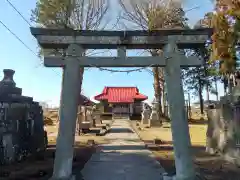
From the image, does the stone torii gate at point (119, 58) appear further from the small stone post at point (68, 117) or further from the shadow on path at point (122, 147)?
the shadow on path at point (122, 147)

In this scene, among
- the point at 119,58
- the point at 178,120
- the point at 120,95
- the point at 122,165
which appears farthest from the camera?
the point at 120,95

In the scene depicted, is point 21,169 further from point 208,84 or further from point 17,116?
point 208,84

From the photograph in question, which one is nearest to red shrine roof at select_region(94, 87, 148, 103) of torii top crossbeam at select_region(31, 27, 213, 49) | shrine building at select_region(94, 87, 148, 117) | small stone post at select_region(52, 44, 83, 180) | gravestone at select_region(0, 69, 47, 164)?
shrine building at select_region(94, 87, 148, 117)

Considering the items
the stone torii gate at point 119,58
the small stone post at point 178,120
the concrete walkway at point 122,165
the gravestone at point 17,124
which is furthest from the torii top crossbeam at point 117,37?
the gravestone at point 17,124

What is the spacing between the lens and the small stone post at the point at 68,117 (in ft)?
25.1

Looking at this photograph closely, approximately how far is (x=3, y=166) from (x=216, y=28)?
44.5 ft

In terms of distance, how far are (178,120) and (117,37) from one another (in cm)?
272

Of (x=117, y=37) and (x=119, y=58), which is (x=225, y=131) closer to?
(x=119, y=58)

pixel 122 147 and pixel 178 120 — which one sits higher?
pixel 178 120

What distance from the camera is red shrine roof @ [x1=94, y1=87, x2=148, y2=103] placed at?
1706 inches

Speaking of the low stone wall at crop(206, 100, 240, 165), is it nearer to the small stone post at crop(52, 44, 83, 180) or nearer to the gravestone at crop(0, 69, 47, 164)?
the small stone post at crop(52, 44, 83, 180)

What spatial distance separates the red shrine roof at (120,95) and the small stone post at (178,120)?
34.5 metres

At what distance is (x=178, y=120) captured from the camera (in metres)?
7.86

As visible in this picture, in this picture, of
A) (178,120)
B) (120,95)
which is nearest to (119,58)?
(178,120)
